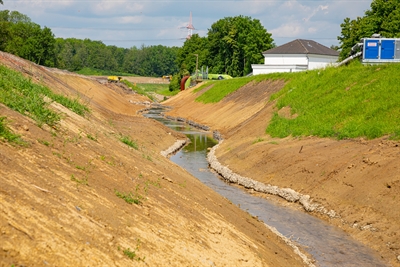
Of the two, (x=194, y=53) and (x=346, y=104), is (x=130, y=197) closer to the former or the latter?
(x=346, y=104)

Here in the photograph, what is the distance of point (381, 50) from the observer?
3775 cm

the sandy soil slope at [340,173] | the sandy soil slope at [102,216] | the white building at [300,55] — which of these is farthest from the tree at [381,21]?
the sandy soil slope at [102,216]

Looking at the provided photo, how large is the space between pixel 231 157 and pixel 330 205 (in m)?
11.1

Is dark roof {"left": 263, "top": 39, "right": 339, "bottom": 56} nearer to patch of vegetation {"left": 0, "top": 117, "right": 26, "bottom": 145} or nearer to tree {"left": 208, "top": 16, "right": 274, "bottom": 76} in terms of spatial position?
tree {"left": 208, "top": 16, "right": 274, "bottom": 76}

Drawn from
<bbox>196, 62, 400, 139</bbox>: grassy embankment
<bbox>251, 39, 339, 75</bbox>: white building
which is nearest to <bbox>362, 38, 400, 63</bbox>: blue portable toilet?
<bbox>196, 62, 400, 139</bbox>: grassy embankment

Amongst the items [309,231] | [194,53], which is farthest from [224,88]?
[194,53]

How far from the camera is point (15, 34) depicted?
12131 centimetres

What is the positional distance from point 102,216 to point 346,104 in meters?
21.9

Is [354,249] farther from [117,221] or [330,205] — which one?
[117,221]

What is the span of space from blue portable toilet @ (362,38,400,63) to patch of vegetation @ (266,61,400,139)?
95 cm

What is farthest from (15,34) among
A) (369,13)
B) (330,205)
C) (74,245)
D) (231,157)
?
(74,245)

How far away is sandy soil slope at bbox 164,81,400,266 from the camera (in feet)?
57.3

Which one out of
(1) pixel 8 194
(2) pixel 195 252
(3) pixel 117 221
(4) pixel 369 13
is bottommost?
(2) pixel 195 252

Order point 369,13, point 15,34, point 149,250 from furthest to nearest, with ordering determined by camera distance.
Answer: point 15,34
point 369,13
point 149,250
